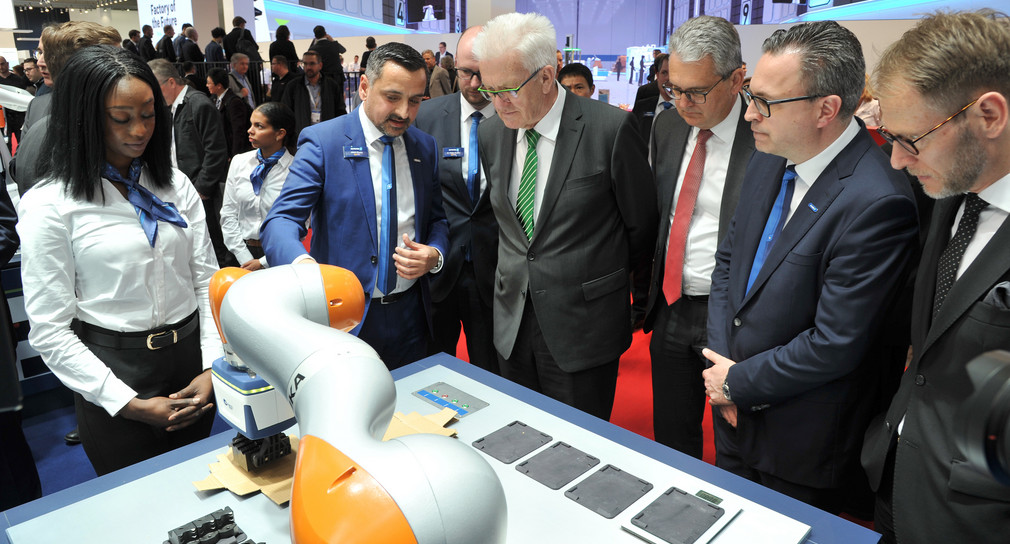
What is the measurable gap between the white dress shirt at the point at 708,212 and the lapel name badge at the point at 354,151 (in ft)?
3.66

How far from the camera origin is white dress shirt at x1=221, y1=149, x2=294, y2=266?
396cm

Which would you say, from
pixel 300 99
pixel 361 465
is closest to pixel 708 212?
pixel 361 465

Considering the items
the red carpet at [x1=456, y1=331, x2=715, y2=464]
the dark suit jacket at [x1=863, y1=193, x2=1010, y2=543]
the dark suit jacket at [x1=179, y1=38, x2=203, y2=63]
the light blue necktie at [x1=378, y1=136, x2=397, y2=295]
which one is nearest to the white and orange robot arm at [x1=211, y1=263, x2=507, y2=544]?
the dark suit jacket at [x1=863, y1=193, x2=1010, y2=543]

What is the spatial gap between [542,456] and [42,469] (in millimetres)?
2868

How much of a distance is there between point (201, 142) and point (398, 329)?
3.55 metres

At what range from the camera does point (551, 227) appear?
2.22m

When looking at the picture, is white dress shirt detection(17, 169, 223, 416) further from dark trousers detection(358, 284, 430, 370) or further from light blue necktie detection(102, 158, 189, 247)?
dark trousers detection(358, 284, 430, 370)

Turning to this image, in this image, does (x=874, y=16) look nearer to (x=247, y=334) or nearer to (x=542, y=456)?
(x=542, y=456)

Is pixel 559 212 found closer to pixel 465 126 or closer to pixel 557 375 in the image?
pixel 557 375

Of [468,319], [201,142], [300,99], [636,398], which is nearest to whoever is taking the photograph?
[468,319]

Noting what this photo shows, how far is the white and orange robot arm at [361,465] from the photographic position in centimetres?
62

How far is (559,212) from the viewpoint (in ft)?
7.22

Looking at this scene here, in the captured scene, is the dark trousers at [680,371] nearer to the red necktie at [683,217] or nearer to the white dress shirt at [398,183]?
the red necktie at [683,217]

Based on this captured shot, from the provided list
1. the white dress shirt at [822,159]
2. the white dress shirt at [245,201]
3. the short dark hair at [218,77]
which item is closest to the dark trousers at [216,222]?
the white dress shirt at [245,201]
